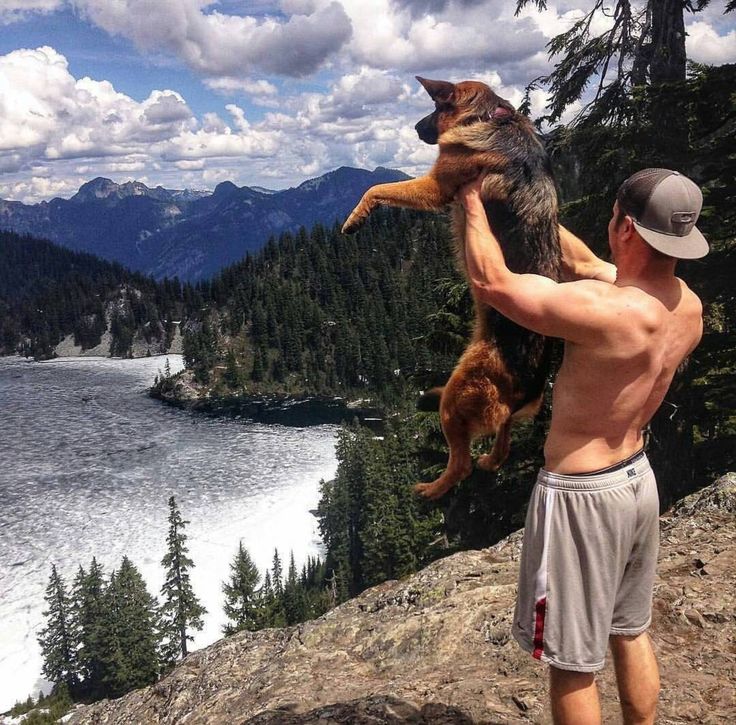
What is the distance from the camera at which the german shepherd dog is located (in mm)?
2920

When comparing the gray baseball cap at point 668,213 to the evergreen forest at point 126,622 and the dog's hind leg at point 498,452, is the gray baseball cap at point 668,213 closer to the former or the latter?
the dog's hind leg at point 498,452

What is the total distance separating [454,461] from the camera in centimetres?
329

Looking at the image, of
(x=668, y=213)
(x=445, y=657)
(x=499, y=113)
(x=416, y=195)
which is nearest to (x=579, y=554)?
(x=668, y=213)

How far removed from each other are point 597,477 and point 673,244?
1232mm

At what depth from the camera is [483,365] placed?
3.09m

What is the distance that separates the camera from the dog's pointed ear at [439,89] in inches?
117

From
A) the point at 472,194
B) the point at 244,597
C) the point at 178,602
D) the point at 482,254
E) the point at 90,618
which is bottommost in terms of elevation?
the point at 90,618

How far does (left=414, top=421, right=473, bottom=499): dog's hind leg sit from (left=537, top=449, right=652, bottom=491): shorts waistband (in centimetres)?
41

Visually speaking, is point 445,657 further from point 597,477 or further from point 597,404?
point 597,404

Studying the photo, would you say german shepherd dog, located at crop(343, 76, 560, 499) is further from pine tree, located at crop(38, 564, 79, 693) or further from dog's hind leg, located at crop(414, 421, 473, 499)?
pine tree, located at crop(38, 564, 79, 693)

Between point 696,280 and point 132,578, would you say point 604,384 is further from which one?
point 132,578

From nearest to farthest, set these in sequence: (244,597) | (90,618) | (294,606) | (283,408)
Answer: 1. (244,597)
2. (294,606)
3. (90,618)
4. (283,408)

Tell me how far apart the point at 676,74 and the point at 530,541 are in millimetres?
11403

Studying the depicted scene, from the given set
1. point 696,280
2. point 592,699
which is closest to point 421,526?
point 696,280
